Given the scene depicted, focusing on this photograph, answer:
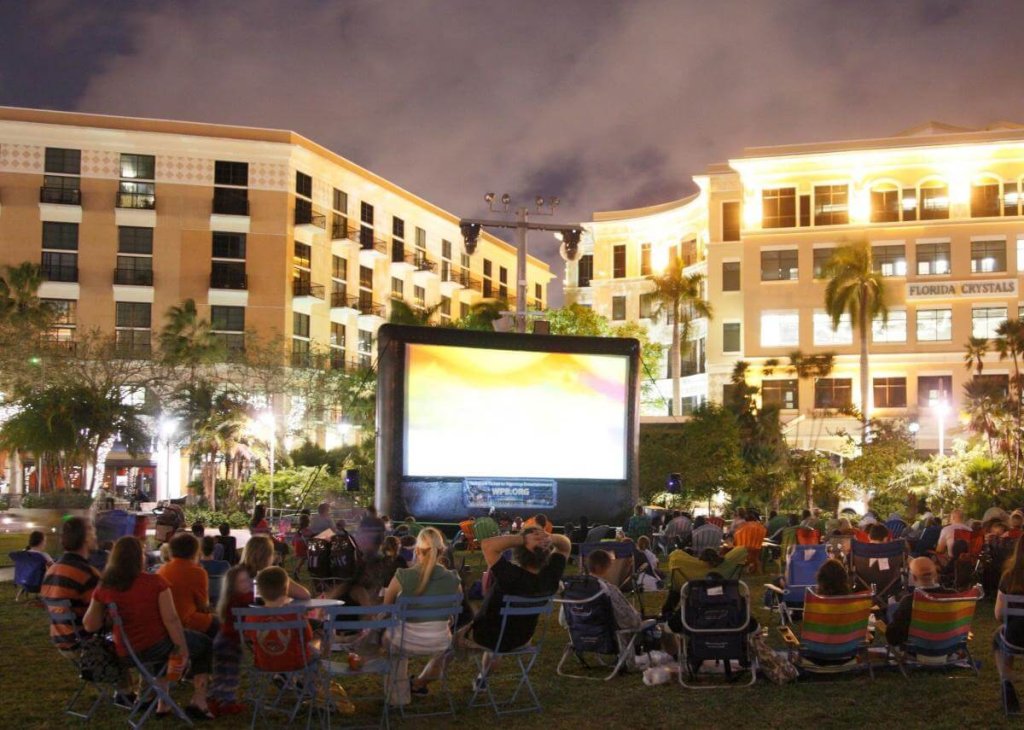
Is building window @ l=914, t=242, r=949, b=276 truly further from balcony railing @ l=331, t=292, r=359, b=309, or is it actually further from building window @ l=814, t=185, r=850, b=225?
balcony railing @ l=331, t=292, r=359, b=309

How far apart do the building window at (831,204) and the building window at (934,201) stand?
3503mm

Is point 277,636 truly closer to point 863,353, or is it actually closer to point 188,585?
point 188,585

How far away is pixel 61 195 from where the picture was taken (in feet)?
187

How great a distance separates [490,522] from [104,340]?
2932 centimetres

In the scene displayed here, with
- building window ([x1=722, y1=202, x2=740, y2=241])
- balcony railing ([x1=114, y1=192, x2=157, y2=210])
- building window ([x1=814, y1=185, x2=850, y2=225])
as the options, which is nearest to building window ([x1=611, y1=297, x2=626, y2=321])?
building window ([x1=722, y1=202, x2=740, y2=241])

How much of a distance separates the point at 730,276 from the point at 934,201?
10384mm

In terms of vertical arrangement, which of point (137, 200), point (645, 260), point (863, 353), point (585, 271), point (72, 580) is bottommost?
point (72, 580)

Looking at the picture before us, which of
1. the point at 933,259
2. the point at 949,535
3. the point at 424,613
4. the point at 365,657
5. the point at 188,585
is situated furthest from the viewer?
the point at 933,259

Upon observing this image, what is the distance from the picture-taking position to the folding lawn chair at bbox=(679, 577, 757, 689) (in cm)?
923

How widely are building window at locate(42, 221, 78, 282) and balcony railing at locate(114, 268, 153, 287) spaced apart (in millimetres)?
1958

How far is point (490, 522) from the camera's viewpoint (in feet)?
63.4

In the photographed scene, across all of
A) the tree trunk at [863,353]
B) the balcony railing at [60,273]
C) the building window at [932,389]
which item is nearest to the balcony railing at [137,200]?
the balcony railing at [60,273]

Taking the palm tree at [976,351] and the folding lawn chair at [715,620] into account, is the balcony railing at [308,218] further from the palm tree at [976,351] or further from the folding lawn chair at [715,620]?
A: the folding lawn chair at [715,620]

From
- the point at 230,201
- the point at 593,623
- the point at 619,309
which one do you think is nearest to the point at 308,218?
the point at 230,201
